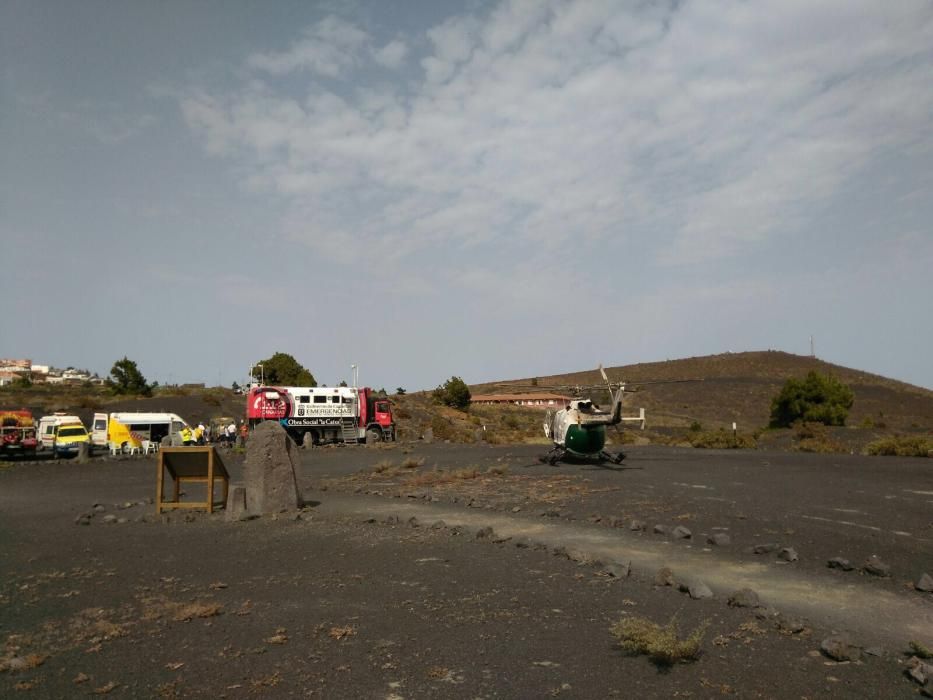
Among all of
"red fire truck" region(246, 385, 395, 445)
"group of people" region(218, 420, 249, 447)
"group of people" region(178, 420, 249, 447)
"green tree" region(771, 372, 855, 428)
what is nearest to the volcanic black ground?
"group of people" region(178, 420, 249, 447)

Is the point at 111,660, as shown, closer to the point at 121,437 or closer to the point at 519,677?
the point at 519,677

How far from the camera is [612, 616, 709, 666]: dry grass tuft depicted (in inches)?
213

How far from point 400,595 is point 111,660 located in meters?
2.94

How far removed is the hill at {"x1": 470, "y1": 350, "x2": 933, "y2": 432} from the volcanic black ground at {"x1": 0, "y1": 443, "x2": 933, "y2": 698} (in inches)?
1810

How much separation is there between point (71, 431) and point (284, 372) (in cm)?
4263

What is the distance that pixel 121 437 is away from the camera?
1464 inches

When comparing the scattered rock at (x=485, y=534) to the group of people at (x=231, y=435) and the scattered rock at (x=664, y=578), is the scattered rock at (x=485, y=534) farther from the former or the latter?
the group of people at (x=231, y=435)

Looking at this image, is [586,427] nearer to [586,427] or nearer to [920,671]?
[586,427]

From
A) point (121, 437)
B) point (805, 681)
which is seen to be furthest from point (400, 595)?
point (121, 437)

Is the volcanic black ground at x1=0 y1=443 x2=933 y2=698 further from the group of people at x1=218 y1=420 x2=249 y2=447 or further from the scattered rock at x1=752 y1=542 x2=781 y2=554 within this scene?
the group of people at x1=218 y1=420 x2=249 y2=447

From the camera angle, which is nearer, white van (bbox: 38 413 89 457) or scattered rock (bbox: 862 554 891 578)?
scattered rock (bbox: 862 554 891 578)

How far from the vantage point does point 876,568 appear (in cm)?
851

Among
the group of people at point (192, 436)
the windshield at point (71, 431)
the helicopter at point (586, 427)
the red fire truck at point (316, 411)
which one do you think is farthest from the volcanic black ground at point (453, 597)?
the red fire truck at point (316, 411)

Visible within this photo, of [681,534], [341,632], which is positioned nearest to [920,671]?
[341,632]
